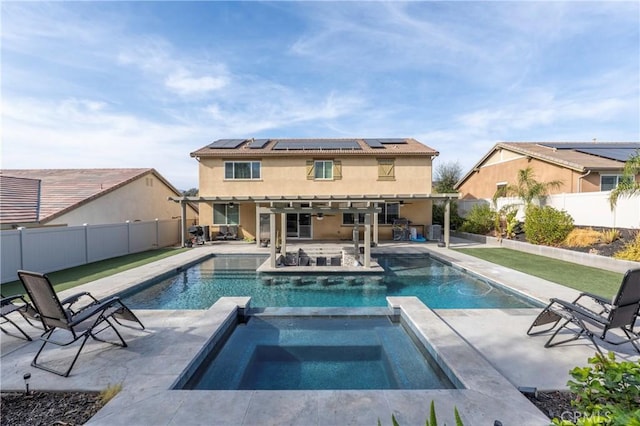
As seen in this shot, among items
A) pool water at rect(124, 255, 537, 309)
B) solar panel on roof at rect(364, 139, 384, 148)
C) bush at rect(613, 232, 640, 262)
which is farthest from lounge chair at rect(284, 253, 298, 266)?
bush at rect(613, 232, 640, 262)

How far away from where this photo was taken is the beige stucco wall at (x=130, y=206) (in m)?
14.7

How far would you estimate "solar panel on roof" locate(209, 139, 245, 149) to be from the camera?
19547 millimetres

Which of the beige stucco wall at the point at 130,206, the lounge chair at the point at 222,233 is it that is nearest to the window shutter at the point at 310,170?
the lounge chair at the point at 222,233

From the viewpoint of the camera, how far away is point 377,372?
4582mm

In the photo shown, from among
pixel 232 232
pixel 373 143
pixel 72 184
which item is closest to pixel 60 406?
pixel 232 232

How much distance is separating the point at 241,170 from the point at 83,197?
8.28 meters

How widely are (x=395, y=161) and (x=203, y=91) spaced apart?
38.9 feet

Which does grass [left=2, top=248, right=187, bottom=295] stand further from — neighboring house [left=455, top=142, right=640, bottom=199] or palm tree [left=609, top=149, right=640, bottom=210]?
neighboring house [left=455, top=142, right=640, bottom=199]

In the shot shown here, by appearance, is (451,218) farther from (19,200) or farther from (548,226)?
(19,200)

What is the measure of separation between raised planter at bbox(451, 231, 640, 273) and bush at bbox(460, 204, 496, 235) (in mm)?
1296

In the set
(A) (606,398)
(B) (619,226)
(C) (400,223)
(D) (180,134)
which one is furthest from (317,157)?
(A) (606,398)

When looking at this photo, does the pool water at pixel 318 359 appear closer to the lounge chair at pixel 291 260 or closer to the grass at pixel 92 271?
the lounge chair at pixel 291 260

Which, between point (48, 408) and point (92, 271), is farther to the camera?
point (92, 271)

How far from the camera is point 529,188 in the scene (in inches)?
666
